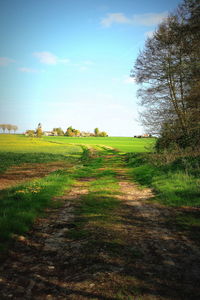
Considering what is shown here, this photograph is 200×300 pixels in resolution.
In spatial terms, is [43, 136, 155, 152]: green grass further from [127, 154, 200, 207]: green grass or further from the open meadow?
the open meadow

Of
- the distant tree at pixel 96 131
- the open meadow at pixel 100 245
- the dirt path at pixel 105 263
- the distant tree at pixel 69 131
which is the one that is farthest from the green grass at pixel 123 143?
the distant tree at pixel 96 131

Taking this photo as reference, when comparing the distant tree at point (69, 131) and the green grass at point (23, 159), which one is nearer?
the green grass at point (23, 159)

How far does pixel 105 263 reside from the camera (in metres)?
3.64

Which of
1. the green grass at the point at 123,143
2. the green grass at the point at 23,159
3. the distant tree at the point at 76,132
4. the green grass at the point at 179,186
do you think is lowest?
the green grass at the point at 23,159

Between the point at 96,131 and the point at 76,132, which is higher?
the point at 96,131

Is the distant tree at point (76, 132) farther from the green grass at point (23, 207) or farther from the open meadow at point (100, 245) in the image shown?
the open meadow at point (100, 245)

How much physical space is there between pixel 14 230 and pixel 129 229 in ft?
9.92

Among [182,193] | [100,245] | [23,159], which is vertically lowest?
[23,159]

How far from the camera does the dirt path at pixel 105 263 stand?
9.65 feet

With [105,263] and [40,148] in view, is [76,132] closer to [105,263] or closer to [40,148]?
[40,148]

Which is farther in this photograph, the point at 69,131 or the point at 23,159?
the point at 69,131

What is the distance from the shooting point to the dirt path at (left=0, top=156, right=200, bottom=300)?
2.94m

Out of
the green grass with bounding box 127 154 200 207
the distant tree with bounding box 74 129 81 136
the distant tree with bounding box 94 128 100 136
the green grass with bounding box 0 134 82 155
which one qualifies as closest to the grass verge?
the green grass with bounding box 127 154 200 207

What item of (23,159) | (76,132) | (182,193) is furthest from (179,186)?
(76,132)
